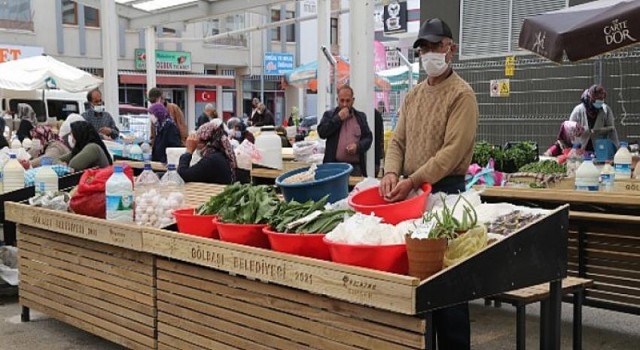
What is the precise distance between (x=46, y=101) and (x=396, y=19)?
54.2 feet

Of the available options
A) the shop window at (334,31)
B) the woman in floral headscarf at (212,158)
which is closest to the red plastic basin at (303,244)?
the woman in floral headscarf at (212,158)

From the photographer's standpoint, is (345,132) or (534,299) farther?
(345,132)

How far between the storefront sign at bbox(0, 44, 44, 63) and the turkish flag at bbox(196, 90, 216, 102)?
26.9ft

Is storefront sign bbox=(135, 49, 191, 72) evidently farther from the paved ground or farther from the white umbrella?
the paved ground

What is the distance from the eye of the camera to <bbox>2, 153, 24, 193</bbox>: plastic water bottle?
707cm

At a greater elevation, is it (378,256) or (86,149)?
(86,149)

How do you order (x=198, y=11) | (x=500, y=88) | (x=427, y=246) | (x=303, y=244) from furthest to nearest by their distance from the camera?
(x=198, y=11) < (x=500, y=88) < (x=303, y=244) < (x=427, y=246)

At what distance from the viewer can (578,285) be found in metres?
4.73

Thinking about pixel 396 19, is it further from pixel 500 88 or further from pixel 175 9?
pixel 500 88

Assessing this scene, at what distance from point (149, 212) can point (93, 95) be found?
783cm

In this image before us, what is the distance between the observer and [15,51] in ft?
90.9

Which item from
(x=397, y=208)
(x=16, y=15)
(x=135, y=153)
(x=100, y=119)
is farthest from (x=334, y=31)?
(x=397, y=208)

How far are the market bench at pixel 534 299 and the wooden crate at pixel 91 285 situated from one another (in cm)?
216

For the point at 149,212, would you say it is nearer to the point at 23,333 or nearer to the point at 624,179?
the point at 23,333
